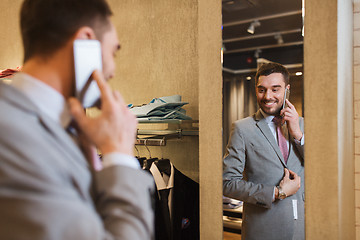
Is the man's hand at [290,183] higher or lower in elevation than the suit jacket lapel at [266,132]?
lower

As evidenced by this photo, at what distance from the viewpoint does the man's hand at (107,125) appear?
0.68m

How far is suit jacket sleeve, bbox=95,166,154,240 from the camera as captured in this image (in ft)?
2.01

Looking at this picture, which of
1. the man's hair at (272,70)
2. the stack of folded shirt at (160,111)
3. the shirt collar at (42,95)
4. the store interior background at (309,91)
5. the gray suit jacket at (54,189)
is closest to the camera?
the gray suit jacket at (54,189)

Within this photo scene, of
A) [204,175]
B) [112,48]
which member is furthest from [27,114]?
[204,175]

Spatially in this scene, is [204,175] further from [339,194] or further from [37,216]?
A: [37,216]

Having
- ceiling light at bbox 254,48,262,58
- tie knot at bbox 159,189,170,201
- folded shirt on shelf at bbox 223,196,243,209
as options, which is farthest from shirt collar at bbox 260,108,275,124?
tie knot at bbox 159,189,170,201

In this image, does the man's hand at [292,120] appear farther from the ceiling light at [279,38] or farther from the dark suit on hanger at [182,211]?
the dark suit on hanger at [182,211]

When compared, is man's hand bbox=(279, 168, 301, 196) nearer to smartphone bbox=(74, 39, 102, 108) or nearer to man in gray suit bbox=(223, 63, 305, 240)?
man in gray suit bbox=(223, 63, 305, 240)

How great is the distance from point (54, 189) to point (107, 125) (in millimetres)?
188

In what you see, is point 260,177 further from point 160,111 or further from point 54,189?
point 54,189

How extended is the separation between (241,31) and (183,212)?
101 centimetres

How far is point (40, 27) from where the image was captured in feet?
2.14

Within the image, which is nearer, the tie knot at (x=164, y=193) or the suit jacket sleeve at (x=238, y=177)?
the suit jacket sleeve at (x=238, y=177)

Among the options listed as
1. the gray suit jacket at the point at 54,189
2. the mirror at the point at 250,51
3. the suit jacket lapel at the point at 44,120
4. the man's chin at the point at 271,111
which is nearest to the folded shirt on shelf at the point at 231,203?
the mirror at the point at 250,51
